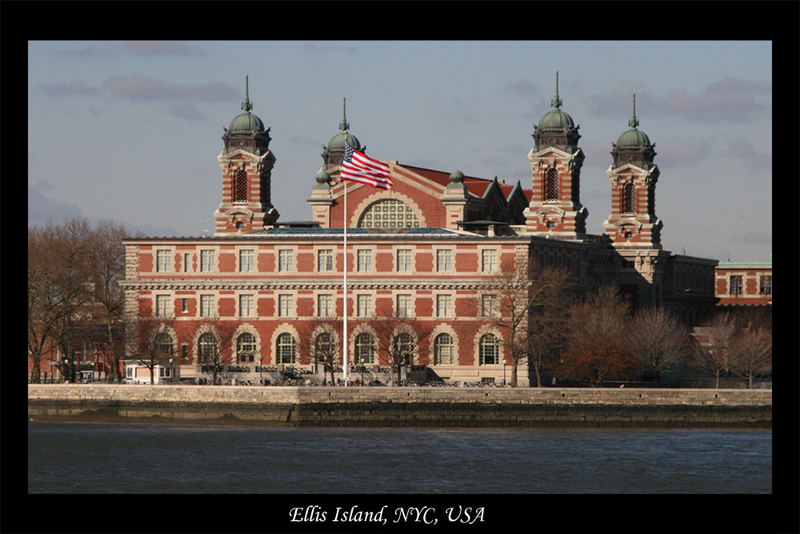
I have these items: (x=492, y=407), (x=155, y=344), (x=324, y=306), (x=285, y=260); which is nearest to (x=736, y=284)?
(x=324, y=306)

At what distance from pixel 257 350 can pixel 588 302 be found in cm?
2189

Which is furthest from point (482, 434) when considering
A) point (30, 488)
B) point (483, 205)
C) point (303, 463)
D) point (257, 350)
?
point (483, 205)

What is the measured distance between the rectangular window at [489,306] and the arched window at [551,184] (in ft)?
72.2

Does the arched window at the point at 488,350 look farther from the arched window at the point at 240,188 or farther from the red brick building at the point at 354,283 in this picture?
the arched window at the point at 240,188

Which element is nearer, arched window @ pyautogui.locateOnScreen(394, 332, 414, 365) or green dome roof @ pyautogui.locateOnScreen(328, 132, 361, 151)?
arched window @ pyautogui.locateOnScreen(394, 332, 414, 365)

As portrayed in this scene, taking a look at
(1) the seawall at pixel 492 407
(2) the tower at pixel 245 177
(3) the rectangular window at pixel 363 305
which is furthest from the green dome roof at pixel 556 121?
(1) the seawall at pixel 492 407

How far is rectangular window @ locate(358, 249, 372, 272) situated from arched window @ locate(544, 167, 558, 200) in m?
21.9

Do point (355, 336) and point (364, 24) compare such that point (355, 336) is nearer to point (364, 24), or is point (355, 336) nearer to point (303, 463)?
point (303, 463)

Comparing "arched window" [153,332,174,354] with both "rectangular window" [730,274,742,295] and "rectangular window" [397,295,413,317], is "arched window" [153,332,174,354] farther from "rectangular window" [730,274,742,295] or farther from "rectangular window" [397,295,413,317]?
"rectangular window" [730,274,742,295]

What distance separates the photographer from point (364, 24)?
2034 cm

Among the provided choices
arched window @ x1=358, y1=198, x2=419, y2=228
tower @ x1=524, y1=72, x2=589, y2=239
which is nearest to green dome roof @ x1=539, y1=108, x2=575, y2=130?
tower @ x1=524, y1=72, x2=589, y2=239

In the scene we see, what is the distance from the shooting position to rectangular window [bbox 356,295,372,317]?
301 ft

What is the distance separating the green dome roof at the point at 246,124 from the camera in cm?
10944

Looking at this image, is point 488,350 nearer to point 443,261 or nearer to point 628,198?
point 443,261
